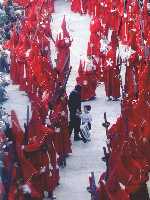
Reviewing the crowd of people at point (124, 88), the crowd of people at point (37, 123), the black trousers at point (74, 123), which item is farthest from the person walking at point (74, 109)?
the crowd of people at point (124, 88)

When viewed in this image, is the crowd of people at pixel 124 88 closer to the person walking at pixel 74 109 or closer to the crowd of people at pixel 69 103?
the crowd of people at pixel 69 103

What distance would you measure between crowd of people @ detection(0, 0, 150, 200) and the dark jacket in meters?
0.02

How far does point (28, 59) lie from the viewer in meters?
16.3

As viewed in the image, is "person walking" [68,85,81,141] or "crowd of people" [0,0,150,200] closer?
"crowd of people" [0,0,150,200]

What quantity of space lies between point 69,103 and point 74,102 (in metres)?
0.18

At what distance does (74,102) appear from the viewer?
1291cm

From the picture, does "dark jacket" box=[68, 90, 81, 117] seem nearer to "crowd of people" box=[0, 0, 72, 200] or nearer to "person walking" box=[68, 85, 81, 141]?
Answer: "person walking" box=[68, 85, 81, 141]

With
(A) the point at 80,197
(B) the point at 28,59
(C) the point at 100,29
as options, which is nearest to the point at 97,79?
(B) the point at 28,59

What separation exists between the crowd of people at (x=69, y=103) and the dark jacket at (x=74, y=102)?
2 cm

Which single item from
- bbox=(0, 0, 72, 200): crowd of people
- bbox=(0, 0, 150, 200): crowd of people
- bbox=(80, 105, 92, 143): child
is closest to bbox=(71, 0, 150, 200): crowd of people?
bbox=(0, 0, 150, 200): crowd of people

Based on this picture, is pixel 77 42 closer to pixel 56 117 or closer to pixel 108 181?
pixel 56 117

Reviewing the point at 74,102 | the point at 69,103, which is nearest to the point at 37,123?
the point at 74,102

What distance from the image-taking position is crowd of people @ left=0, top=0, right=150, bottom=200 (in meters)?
9.69

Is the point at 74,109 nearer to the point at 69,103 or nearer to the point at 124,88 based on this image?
the point at 69,103
